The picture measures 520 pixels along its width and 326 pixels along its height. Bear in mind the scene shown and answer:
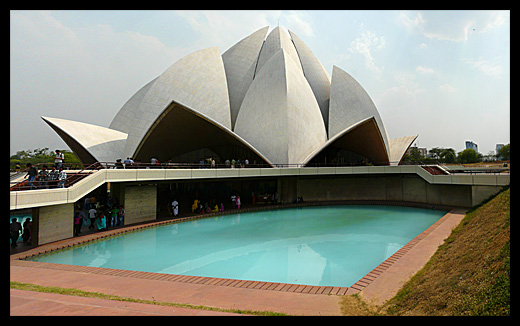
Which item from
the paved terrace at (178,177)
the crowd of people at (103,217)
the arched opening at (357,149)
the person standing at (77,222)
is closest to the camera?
the paved terrace at (178,177)

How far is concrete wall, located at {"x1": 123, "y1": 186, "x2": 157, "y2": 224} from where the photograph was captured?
12188 mm

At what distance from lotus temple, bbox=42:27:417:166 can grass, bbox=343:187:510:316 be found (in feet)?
50.7

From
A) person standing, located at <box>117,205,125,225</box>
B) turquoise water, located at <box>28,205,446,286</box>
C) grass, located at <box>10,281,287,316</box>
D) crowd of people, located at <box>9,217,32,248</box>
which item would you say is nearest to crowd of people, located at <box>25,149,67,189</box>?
crowd of people, located at <box>9,217,32,248</box>

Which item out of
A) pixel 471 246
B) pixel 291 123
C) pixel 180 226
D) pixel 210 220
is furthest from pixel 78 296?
pixel 291 123

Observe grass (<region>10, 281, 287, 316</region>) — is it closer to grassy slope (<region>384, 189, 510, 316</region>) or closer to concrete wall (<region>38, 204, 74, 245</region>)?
grassy slope (<region>384, 189, 510, 316</region>)

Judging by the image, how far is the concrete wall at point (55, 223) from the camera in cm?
889

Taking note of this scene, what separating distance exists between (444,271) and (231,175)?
37.8ft

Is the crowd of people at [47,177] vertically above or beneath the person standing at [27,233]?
above

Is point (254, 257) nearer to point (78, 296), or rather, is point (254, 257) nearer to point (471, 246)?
point (78, 296)

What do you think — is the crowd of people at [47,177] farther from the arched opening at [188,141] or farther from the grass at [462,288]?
the arched opening at [188,141]

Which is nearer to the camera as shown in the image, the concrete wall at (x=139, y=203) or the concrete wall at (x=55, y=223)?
the concrete wall at (x=55, y=223)

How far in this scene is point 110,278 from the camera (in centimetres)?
588

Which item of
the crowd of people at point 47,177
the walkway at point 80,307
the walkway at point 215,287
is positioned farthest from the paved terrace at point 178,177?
the walkway at point 80,307

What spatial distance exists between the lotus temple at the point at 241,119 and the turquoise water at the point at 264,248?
851 centimetres
